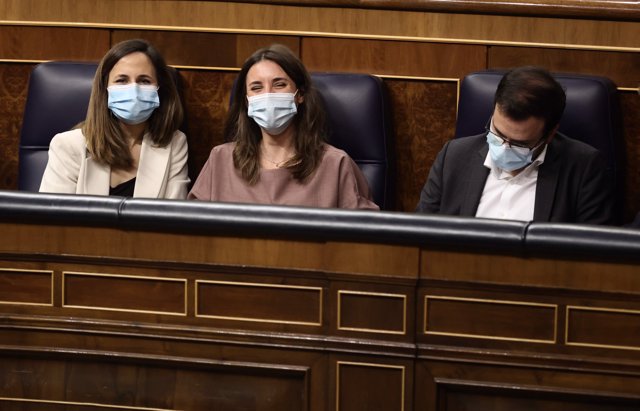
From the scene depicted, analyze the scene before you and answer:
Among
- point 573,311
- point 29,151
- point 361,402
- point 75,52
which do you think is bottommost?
point 361,402

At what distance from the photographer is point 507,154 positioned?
1550 mm

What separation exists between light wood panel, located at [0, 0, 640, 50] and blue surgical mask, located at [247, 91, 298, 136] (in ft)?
0.61

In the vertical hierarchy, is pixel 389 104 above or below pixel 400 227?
above

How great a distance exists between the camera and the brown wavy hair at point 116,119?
5.80ft

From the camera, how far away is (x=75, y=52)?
1.93 meters

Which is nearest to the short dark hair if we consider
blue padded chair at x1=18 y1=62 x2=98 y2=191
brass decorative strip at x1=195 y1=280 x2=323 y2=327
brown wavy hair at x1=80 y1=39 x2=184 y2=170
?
brass decorative strip at x1=195 y1=280 x2=323 y2=327

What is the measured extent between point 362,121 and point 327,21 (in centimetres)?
20

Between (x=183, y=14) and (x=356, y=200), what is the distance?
47 cm

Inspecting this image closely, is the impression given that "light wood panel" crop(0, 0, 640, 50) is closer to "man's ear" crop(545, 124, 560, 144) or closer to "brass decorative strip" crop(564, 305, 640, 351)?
"man's ear" crop(545, 124, 560, 144)

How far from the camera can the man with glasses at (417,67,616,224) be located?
1.53m

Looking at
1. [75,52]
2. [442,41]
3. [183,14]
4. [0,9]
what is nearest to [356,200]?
[442,41]

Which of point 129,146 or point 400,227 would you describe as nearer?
point 400,227

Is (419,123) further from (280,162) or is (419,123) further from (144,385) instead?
(144,385)

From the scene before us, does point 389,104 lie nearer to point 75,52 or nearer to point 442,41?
point 442,41
